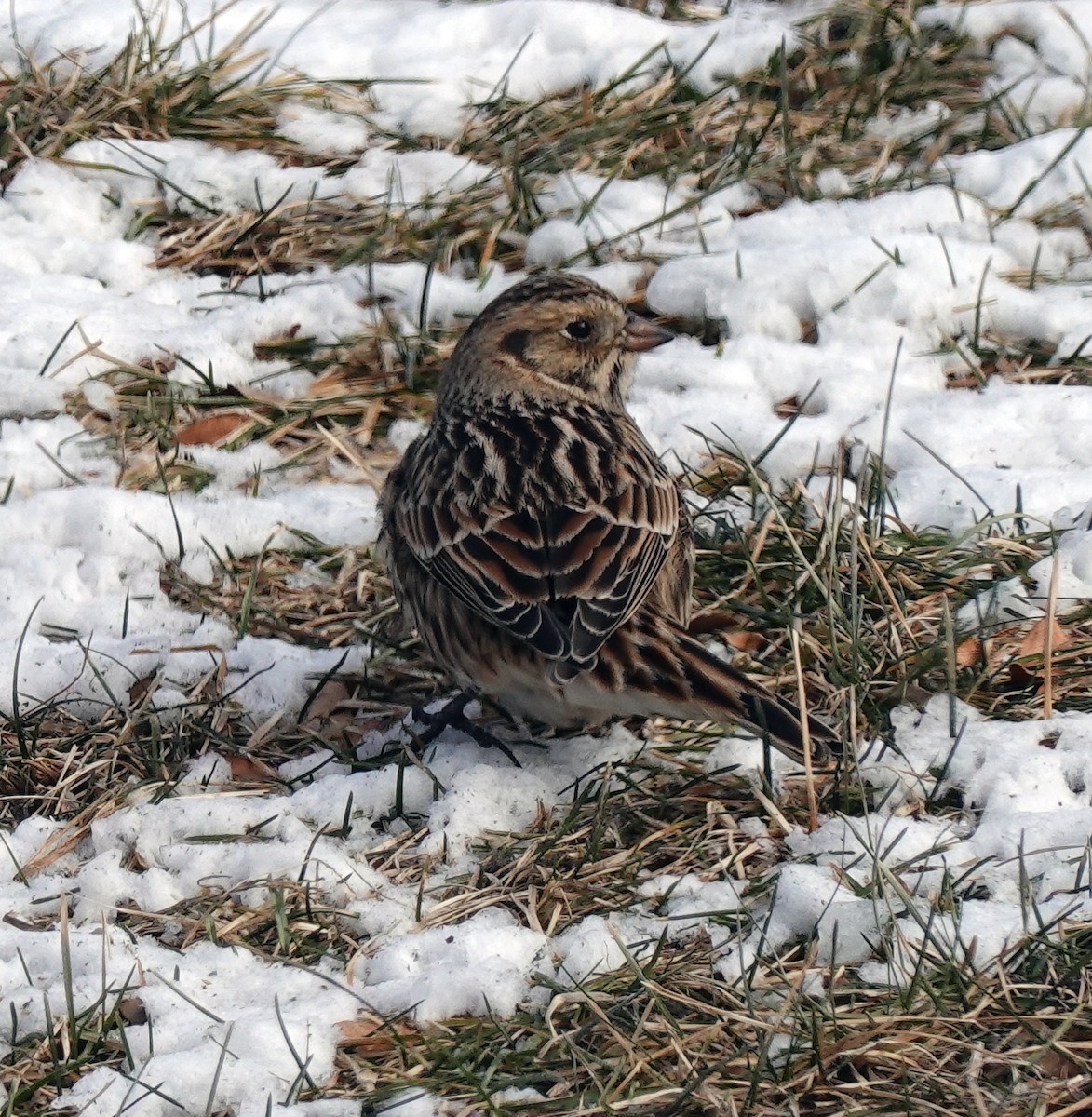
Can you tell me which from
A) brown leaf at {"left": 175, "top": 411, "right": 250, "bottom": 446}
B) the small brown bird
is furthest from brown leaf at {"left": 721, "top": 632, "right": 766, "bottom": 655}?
brown leaf at {"left": 175, "top": 411, "right": 250, "bottom": 446}

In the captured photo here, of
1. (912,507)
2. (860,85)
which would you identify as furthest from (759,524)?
(860,85)

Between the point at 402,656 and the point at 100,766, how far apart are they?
0.99 m

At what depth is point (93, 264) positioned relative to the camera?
279 inches

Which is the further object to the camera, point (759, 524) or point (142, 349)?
point (142, 349)

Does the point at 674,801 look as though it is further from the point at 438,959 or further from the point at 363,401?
the point at 363,401

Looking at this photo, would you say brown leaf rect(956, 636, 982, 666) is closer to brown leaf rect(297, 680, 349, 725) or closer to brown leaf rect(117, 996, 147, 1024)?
brown leaf rect(297, 680, 349, 725)

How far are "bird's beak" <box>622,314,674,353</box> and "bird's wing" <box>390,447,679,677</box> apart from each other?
2.76 feet

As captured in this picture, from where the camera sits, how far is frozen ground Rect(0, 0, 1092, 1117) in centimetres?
399

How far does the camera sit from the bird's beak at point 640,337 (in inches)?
227

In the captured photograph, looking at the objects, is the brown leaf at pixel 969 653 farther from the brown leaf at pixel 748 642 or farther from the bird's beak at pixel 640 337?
the bird's beak at pixel 640 337

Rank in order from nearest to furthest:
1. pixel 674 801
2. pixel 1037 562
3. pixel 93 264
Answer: pixel 674 801
pixel 1037 562
pixel 93 264

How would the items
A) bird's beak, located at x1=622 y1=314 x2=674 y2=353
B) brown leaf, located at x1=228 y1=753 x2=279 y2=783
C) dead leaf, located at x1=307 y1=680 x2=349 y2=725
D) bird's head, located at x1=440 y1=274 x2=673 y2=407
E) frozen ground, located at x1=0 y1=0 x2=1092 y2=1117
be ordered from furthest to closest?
bird's beak, located at x1=622 y1=314 x2=674 y2=353
bird's head, located at x1=440 y1=274 x2=673 y2=407
dead leaf, located at x1=307 y1=680 x2=349 y2=725
brown leaf, located at x1=228 y1=753 x2=279 y2=783
frozen ground, located at x1=0 y1=0 x2=1092 y2=1117

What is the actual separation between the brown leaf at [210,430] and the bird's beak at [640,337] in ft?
4.66

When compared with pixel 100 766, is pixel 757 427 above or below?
above
